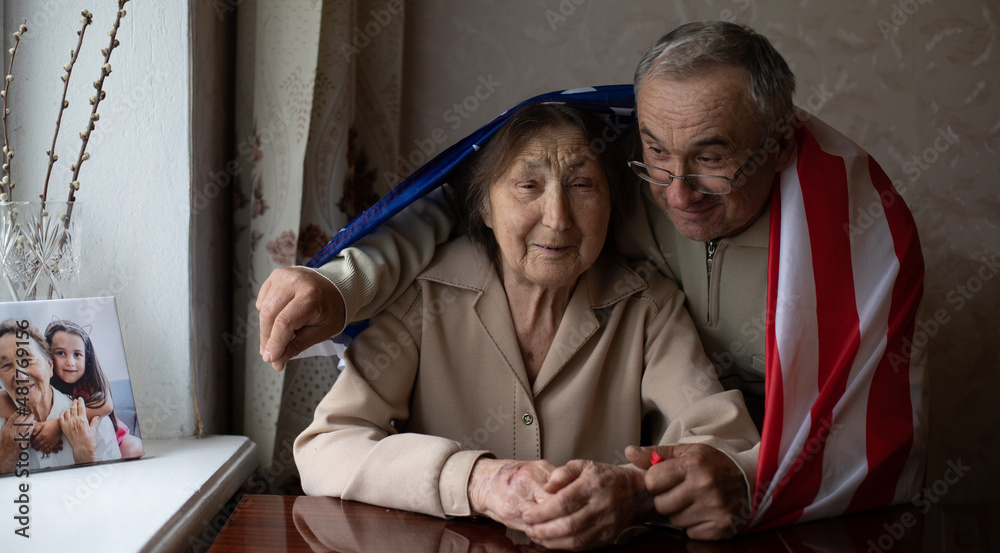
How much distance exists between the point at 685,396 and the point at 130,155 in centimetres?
123

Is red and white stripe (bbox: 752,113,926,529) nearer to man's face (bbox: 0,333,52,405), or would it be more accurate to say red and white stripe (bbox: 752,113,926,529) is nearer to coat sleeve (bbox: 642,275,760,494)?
coat sleeve (bbox: 642,275,760,494)

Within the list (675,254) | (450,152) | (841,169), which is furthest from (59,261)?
(841,169)

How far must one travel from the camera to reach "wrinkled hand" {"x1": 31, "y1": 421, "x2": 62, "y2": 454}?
1.32m

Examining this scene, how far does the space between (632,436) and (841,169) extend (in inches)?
25.8

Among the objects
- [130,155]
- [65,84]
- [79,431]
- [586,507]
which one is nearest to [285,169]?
[130,155]

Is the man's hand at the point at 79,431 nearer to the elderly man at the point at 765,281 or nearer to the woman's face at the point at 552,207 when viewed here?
the elderly man at the point at 765,281

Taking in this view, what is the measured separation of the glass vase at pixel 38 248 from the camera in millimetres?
1351

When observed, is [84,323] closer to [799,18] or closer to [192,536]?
[192,536]

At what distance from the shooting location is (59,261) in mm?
1405

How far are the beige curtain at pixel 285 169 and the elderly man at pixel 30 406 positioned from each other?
1.53 feet

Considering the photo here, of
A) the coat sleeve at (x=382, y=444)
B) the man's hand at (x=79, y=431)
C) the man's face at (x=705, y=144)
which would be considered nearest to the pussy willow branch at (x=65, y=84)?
the man's hand at (x=79, y=431)

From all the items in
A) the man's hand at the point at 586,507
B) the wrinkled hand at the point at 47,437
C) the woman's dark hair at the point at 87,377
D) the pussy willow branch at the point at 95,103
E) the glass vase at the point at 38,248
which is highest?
the pussy willow branch at the point at 95,103

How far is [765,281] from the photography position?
A: 154 centimetres

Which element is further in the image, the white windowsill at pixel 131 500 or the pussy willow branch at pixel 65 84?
the pussy willow branch at pixel 65 84
